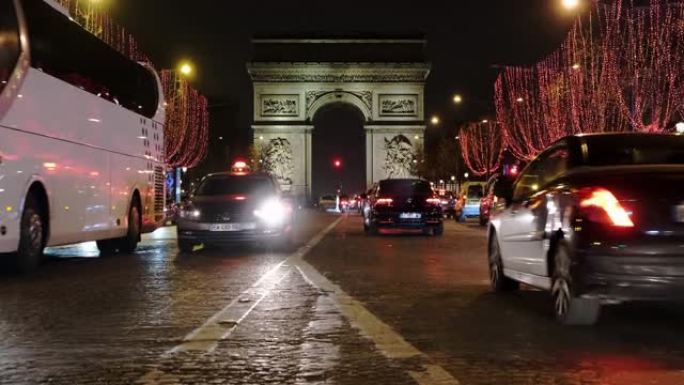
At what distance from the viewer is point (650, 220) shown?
23.9 feet

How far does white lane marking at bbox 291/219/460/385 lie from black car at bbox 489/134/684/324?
1.54m

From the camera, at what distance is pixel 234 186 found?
19.2 metres

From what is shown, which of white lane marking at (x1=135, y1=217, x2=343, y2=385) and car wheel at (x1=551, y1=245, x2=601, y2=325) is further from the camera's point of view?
car wheel at (x1=551, y1=245, x2=601, y2=325)

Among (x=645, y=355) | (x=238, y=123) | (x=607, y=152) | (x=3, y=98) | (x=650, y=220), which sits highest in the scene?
(x=238, y=123)

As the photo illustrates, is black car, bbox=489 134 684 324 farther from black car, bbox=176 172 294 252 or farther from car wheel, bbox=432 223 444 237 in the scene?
car wheel, bbox=432 223 444 237

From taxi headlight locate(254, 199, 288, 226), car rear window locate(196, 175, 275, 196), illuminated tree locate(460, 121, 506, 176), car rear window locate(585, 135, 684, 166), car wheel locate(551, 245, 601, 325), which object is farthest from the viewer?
illuminated tree locate(460, 121, 506, 176)

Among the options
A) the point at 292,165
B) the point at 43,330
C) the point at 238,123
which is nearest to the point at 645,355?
the point at 43,330

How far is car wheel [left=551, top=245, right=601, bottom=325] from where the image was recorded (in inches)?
307

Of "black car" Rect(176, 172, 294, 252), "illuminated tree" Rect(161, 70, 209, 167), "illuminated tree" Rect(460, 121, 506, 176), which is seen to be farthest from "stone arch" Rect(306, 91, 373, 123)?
"black car" Rect(176, 172, 294, 252)

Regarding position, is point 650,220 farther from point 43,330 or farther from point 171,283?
point 171,283

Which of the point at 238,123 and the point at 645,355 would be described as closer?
the point at 645,355

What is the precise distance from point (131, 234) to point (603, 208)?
496 inches

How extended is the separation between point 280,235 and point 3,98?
743 cm

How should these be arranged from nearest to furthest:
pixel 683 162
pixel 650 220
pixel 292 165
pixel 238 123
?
pixel 650 220 → pixel 683 162 → pixel 292 165 → pixel 238 123
